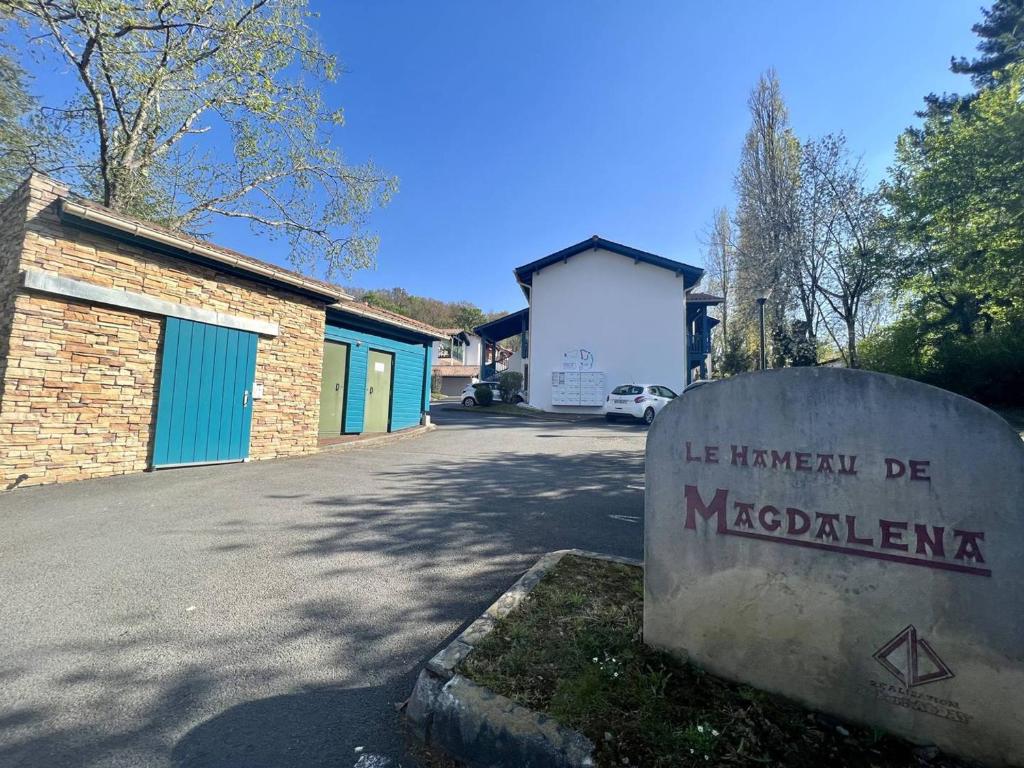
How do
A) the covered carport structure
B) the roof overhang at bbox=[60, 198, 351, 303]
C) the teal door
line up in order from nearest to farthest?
the roof overhang at bbox=[60, 198, 351, 303]
the teal door
the covered carport structure

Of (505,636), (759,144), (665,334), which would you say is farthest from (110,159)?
(759,144)

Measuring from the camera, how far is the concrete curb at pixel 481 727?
1769 mm

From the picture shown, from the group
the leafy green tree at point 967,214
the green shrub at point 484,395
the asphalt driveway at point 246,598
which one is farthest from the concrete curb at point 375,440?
the leafy green tree at point 967,214

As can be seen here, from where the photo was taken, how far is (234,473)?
724 cm

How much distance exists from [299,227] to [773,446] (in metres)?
15.7

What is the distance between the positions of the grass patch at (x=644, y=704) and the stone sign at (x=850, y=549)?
10 cm

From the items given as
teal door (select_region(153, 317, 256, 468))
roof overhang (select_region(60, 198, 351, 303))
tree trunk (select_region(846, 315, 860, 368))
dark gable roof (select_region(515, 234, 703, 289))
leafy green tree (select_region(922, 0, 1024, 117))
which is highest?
leafy green tree (select_region(922, 0, 1024, 117))

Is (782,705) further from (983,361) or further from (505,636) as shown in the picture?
(983,361)

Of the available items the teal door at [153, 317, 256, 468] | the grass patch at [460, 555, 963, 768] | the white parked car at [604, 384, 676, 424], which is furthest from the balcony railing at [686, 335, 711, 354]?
the grass patch at [460, 555, 963, 768]

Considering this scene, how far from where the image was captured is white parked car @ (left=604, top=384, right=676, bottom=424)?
17.3 m

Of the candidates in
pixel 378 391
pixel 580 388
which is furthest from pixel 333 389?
pixel 580 388

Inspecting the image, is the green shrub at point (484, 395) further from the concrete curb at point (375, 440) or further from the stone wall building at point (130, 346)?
the stone wall building at point (130, 346)

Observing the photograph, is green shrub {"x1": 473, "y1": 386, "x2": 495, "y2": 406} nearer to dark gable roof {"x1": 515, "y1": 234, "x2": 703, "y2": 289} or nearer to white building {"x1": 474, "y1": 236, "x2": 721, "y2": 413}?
white building {"x1": 474, "y1": 236, "x2": 721, "y2": 413}

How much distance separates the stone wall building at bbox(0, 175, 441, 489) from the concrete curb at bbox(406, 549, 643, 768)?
7.05m
